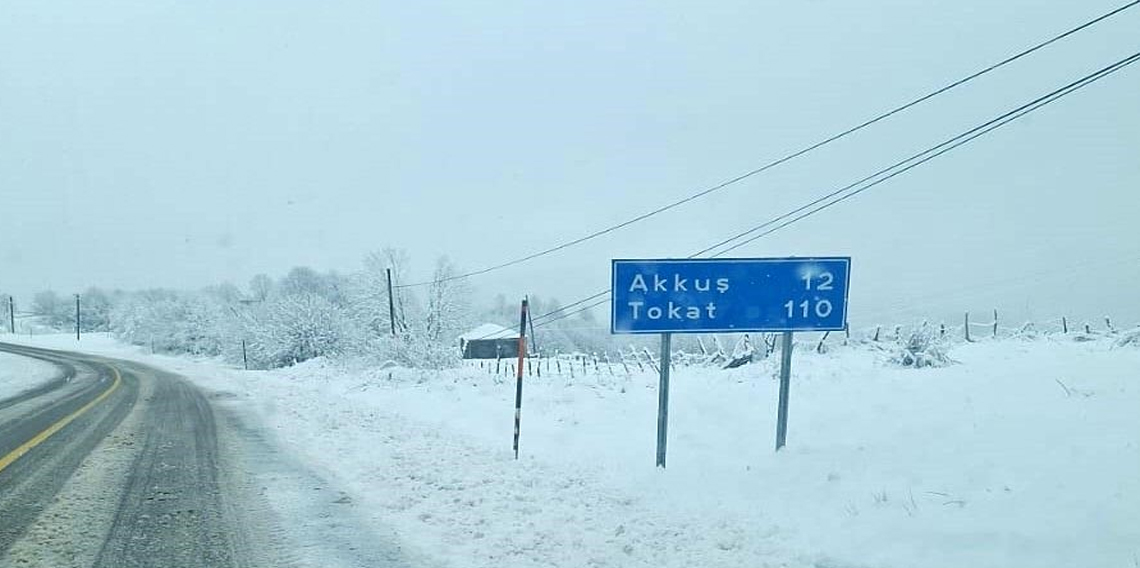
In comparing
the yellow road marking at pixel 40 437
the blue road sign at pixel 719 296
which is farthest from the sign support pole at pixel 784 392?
the yellow road marking at pixel 40 437

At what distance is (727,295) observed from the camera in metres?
9.09

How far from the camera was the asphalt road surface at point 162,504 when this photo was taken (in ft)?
18.6

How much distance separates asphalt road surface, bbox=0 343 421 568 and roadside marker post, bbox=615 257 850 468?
3972 mm

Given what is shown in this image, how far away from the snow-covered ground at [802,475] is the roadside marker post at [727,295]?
1536mm

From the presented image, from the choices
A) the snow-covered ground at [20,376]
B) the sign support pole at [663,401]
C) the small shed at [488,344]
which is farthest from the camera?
the small shed at [488,344]

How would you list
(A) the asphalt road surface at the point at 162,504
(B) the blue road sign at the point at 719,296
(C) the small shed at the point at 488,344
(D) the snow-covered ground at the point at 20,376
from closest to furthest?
(A) the asphalt road surface at the point at 162,504 < (B) the blue road sign at the point at 719,296 < (D) the snow-covered ground at the point at 20,376 < (C) the small shed at the point at 488,344

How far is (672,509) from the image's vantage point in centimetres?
729

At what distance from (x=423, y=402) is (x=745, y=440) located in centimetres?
1015

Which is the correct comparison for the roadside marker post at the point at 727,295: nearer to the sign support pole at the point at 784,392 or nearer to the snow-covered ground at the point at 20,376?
the sign support pole at the point at 784,392

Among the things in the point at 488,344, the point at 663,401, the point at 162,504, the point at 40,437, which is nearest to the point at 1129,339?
the point at 663,401

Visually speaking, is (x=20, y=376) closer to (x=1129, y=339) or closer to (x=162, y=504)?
(x=162, y=504)

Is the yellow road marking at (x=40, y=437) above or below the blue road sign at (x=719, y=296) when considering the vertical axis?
below

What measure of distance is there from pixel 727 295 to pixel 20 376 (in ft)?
102

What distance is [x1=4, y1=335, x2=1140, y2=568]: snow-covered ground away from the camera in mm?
5754
